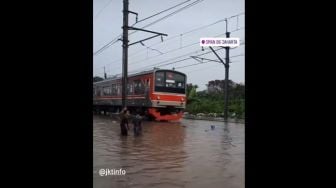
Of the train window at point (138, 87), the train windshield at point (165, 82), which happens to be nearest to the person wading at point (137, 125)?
the train window at point (138, 87)

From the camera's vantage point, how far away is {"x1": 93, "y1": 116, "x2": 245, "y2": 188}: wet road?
14.0 feet

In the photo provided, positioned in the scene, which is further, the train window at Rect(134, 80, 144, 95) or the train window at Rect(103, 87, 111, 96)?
the train window at Rect(134, 80, 144, 95)

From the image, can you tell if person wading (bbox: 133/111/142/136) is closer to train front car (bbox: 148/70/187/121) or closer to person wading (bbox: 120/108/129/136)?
person wading (bbox: 120/108/129/136)

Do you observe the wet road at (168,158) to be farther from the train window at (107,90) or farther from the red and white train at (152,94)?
the train window at (107,90)

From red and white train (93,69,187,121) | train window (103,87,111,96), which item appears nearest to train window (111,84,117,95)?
red and white train (93,69,187,121)

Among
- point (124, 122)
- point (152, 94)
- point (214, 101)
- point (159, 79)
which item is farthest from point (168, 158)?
point (152, 94)

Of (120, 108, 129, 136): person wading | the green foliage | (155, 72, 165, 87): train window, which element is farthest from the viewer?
(155, 72, 165, 87): train window

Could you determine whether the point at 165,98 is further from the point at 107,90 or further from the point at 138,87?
the point at 107,90

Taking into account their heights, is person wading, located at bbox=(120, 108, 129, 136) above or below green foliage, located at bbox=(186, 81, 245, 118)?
below

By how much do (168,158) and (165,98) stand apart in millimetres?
2565

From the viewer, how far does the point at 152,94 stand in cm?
729

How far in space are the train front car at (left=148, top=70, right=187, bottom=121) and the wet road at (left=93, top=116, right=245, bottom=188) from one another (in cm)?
69
